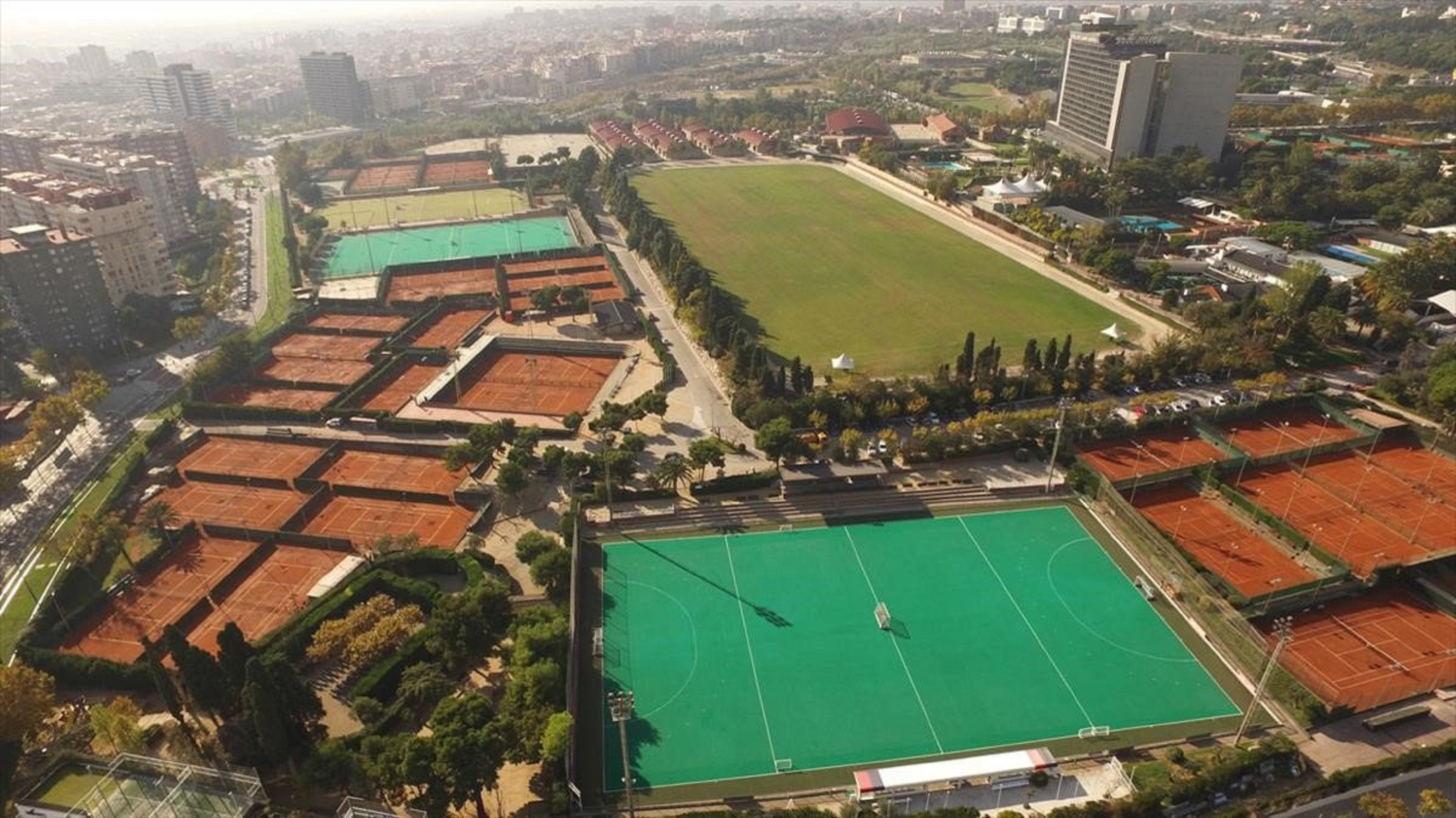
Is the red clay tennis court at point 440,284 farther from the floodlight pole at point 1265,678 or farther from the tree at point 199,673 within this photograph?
the floodlight pole at point 1265,678

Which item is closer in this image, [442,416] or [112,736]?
[112,736]

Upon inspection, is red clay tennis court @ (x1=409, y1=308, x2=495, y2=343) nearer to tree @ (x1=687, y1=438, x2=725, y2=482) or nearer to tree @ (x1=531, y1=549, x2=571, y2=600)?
tree @ (x1=687, y1=438, x2=725, y2=482)

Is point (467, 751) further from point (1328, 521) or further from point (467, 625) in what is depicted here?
point (1328, 521)

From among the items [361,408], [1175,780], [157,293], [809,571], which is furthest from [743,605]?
[157,293]

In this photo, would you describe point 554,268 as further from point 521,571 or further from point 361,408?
point 521,571

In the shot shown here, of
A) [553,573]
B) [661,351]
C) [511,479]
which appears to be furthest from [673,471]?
[661,351]

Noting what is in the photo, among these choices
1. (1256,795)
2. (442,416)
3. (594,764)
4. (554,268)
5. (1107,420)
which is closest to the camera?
(1256,795)
